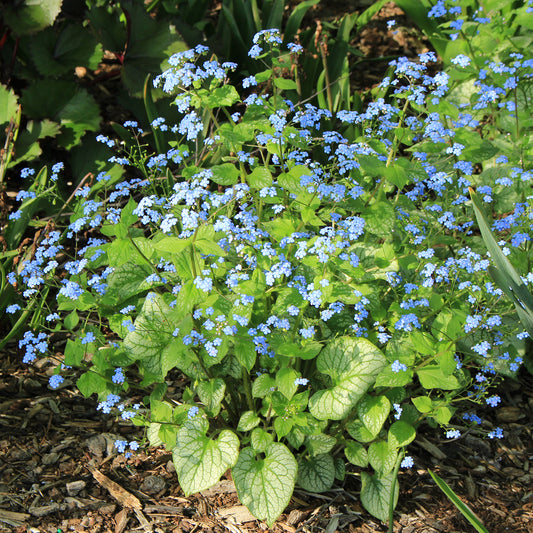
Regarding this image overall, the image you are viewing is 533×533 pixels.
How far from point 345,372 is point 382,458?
354mm

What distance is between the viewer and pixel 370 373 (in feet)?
6.49

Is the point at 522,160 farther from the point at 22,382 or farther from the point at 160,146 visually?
the point at 22,382

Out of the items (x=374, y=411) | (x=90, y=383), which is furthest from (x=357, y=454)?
(x=90, y=383)

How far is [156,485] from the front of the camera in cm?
234

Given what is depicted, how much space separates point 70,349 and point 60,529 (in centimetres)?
65

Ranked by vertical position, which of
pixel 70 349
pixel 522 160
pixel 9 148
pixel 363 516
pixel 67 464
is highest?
pixel 9 148

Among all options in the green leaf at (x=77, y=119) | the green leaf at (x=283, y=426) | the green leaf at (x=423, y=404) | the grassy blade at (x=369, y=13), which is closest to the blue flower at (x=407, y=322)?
the green leaf at (x=423, y=404)

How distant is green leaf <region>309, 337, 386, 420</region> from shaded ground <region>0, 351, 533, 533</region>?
443 millimetres

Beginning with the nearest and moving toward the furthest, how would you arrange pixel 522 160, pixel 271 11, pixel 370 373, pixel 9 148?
1. pixel 370 373
2. pixel 522 160
3. pixel 9 148
4. pixel 271 11

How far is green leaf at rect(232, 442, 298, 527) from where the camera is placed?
6.48 ft

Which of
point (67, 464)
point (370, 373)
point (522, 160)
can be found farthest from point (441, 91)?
point (67, 464)

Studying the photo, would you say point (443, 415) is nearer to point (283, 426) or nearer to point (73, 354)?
point (283, 426)

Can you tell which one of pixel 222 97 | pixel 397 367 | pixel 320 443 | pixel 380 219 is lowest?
pixel 320 443

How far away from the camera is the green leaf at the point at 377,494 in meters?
2.16
